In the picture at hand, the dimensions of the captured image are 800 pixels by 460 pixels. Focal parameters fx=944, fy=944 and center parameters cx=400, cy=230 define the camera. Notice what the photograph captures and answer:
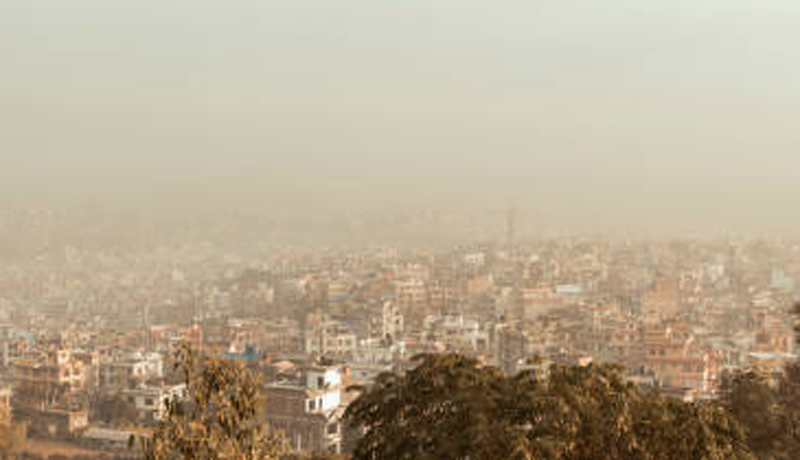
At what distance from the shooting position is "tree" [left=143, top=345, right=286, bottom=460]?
567cm

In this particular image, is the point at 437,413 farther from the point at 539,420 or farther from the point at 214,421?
the point at 214,421

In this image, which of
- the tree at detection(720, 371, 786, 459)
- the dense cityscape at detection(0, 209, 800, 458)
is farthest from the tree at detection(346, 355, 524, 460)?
the tree at detection(720, 371, 786, 459)

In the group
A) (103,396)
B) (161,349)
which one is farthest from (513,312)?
(103,396)

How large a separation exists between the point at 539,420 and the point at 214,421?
2.37m

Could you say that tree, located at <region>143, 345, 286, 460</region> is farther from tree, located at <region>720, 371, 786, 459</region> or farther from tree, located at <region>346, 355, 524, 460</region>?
tree, located at <region>720, 371, 786, 459</region>

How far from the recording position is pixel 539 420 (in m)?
6.93

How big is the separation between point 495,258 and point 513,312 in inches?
1292

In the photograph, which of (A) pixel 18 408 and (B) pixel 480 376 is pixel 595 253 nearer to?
(A) pixel 18 408

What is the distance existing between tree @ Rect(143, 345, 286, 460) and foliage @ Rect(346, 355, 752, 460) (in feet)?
4.64

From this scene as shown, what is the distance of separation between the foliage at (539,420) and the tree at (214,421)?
1413 millimetres

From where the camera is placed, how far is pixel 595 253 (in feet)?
303

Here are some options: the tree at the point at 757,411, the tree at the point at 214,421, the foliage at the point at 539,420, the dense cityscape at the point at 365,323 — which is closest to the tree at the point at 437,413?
the foliage at the point at 539,420

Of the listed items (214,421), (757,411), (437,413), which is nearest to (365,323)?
(757,411)

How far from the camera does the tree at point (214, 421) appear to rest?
5.67 meters
